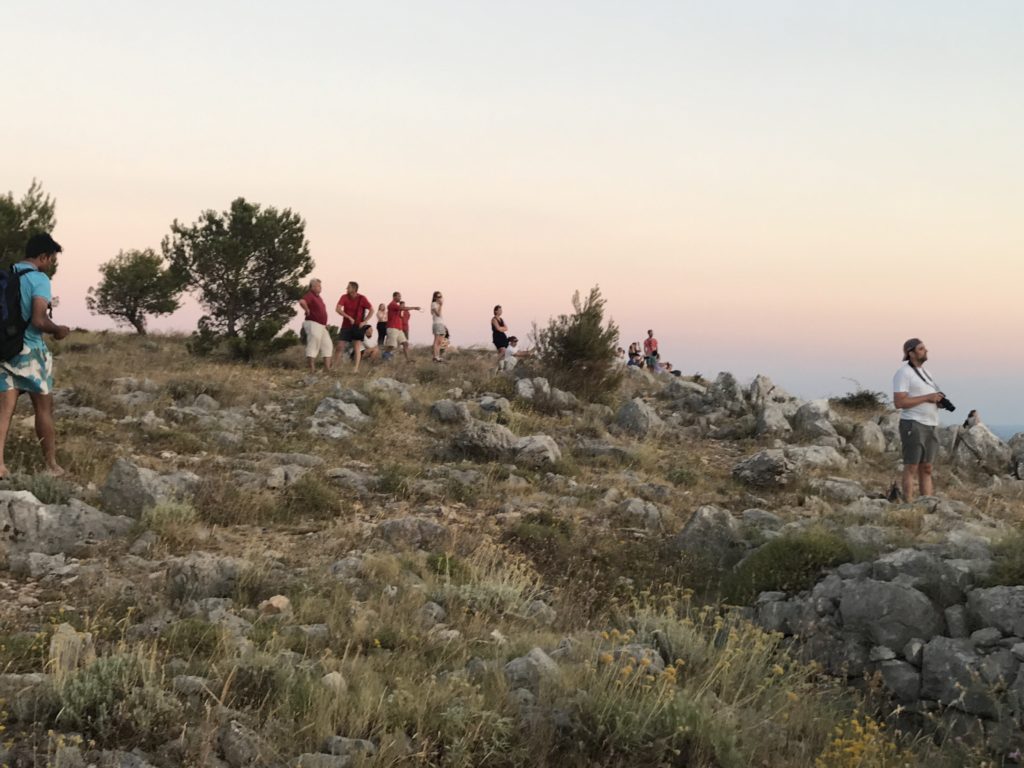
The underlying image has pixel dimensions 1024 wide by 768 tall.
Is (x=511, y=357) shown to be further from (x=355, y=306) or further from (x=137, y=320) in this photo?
(x=137, y=320)

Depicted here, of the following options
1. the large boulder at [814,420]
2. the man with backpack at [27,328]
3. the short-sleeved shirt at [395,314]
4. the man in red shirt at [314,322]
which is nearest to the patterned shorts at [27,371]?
the man with backpack at [27,328]

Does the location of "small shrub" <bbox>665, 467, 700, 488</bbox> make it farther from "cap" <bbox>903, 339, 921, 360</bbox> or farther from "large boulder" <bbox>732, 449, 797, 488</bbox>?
"cap" <bbox>903, 339, 921, 360</bbox>

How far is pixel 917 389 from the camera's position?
9.26 meters

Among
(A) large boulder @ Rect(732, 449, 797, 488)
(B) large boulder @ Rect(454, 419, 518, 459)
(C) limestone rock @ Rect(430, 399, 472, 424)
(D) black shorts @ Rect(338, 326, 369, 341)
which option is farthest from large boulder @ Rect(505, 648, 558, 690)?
(D) black shorts @ Rect(338, 326, 369, 341)

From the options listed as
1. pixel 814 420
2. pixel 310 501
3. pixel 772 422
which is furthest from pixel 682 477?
pixel 310 501

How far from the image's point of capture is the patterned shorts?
720cm

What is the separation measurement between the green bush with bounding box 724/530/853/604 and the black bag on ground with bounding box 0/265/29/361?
672cm

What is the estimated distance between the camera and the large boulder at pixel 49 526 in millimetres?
6305

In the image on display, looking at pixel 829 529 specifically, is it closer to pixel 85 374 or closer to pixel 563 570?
pixel 563 570

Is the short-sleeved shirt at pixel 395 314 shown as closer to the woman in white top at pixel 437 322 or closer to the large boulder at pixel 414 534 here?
the woman in white top at pixel 437 322

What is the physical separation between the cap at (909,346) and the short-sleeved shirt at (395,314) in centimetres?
1272

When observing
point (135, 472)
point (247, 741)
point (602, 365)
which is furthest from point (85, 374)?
point (247, 741)

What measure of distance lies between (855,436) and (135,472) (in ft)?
43.2

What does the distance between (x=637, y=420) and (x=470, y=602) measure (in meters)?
9.53
